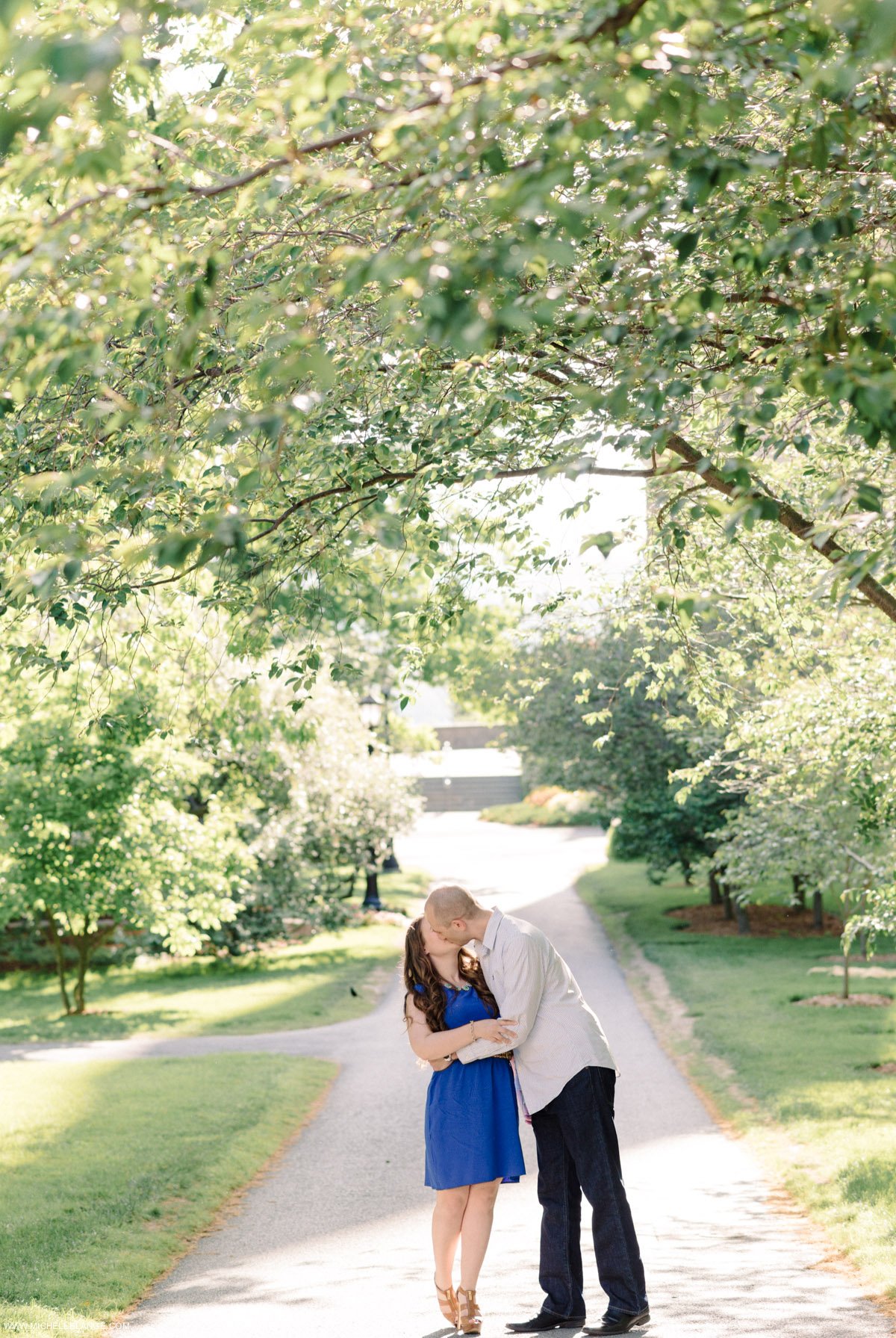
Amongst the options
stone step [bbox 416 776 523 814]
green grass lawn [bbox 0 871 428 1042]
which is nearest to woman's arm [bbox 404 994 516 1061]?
green grass lawn [bbox 0 871 428 1042]

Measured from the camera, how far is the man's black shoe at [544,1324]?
5.59 m

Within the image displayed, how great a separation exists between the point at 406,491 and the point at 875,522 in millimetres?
2342

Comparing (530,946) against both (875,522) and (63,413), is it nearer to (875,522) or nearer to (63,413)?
(875,522)

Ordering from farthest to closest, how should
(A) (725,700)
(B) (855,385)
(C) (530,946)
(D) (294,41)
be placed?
(A) (725,700) → (C) (530,946) → (D) (294,41) → (B) (855,385)

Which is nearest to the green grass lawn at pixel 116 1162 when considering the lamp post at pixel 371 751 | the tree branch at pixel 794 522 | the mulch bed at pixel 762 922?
the tree branch at pixel 794 522

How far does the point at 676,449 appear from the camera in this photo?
681 cm

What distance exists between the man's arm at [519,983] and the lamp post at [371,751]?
19.4 meters

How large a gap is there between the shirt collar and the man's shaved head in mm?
63

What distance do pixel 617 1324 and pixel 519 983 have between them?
4.88ft

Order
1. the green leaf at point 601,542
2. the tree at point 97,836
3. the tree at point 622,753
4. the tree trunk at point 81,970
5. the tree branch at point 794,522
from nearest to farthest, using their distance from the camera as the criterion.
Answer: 1. the green leaf at point 601,542
2. the tree branch at point 794,522
3. the tree at point 97,836
4. the tree trunk at point 81,970
5. the tree at point 622,753

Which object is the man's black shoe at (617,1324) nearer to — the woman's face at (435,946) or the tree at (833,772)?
the woman's face at (435,946)

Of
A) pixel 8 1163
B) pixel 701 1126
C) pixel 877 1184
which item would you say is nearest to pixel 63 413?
pixel 8 1163

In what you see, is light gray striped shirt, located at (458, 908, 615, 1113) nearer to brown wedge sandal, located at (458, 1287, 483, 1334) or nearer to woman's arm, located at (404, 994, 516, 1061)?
woman's arm, located at (404, 994, 516, 1061)

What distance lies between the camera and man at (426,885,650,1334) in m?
5.47
